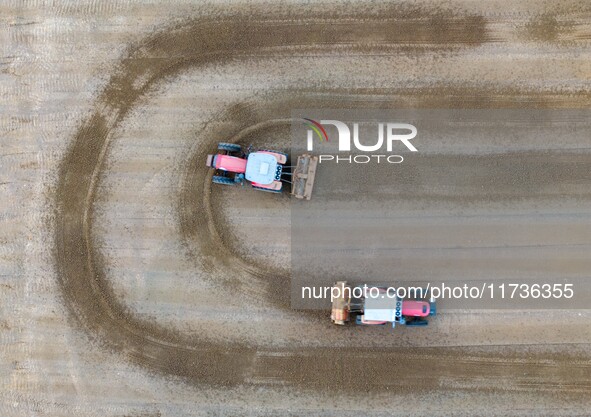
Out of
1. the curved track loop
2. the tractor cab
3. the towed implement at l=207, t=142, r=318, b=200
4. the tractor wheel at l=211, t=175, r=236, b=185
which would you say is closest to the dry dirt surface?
the curved track loop

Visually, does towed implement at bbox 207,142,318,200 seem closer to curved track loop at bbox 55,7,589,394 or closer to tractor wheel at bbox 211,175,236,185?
tractor wheel at bbox 211,175,236,185

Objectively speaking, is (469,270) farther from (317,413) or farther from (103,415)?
(103,415)

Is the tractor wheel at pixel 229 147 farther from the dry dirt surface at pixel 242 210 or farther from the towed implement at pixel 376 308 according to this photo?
the towed implement at pixel 376 308

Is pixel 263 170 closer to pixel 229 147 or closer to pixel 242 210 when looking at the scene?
pixel 229 147

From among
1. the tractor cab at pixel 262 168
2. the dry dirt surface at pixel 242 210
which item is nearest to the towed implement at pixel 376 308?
the dry dirt surface at pixel 242 210

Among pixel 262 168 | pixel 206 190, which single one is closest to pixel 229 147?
pixel 262 168

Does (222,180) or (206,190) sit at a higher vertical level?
(222,180)
